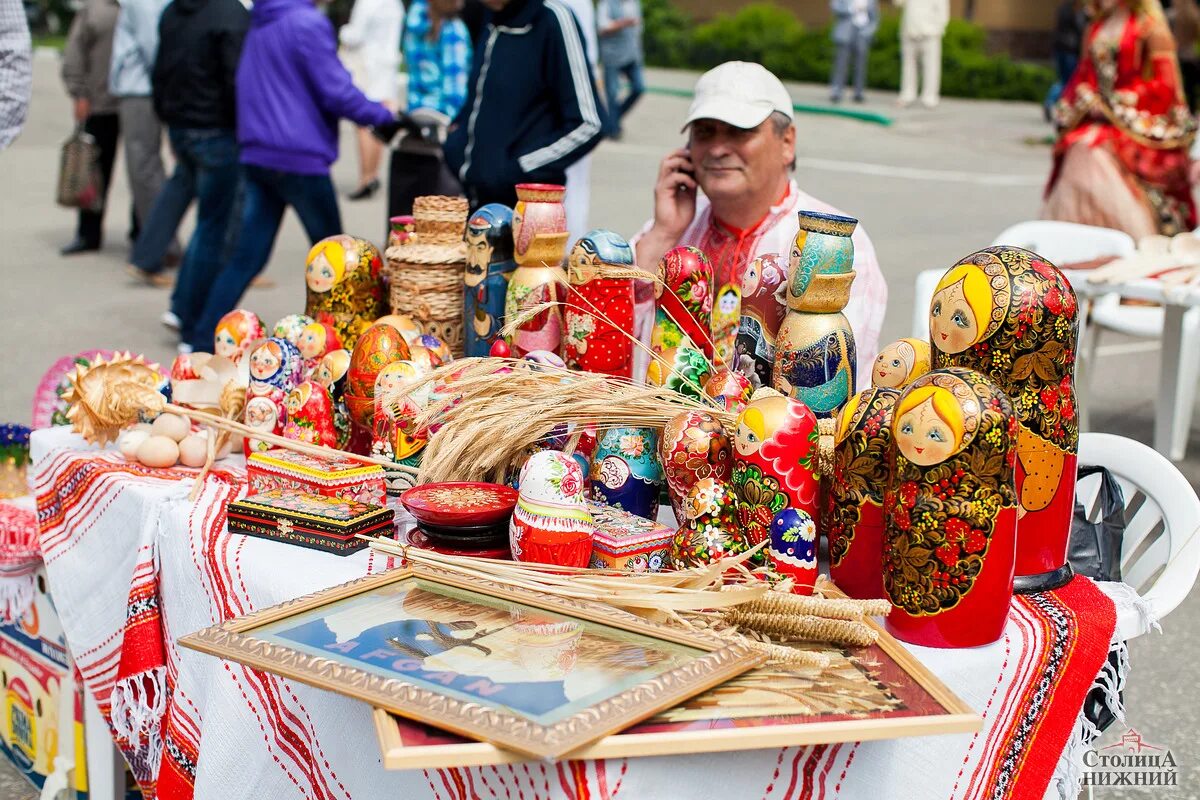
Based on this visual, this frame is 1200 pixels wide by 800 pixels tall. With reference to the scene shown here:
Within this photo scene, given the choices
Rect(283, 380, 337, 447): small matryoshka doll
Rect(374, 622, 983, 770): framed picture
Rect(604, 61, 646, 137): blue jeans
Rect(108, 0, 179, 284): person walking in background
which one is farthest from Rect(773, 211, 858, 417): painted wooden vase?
Rect(604, 61, 646, 137): blue jeans

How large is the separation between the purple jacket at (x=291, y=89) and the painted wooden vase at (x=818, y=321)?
378 cm

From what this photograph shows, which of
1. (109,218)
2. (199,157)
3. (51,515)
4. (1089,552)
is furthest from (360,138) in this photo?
(1089,552)

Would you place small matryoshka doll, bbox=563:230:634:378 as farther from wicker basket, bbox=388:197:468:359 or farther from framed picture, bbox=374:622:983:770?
framed picture, bbox=374:622:983:770

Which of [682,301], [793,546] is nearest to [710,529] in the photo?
[793,546]

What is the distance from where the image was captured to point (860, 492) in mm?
1560

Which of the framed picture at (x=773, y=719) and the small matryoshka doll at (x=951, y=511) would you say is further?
the small matryoshka doll at (x=951, y=511)

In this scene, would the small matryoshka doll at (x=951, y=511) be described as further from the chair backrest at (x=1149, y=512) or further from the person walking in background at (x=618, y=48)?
the person walking in background at (x=618, y=48)

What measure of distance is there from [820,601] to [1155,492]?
93 centimetres

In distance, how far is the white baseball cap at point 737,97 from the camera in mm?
2342

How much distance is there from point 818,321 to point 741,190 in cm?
69

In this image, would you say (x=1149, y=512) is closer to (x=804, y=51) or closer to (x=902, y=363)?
(x=902, y=363)

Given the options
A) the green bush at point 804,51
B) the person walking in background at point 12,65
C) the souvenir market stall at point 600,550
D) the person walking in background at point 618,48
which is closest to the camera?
the souvenir market stall at point 600,550

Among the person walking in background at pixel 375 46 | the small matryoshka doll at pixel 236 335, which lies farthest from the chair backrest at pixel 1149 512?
the person walking in background at pixel 375 46

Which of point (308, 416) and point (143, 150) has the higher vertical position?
point (143, 150)
